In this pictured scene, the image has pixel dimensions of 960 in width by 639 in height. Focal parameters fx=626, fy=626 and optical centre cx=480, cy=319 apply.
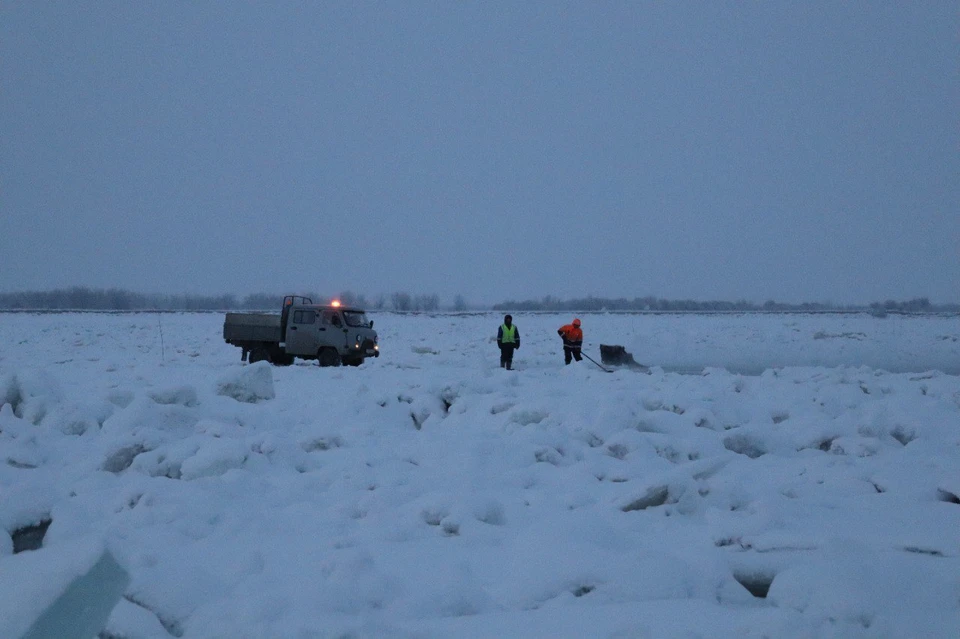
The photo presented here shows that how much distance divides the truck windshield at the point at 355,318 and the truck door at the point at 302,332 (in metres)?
0.81

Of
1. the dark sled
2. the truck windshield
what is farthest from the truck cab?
the dark sled

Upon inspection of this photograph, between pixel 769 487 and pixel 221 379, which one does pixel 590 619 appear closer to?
pixel 769 487

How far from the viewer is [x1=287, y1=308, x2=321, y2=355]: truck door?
17172 mm

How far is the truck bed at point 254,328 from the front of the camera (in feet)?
57.3

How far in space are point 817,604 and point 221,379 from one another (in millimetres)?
6988

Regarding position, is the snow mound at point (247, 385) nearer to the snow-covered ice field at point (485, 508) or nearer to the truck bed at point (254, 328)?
the snow-covered ice field at point (485, 508)

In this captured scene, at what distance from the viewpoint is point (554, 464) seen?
566 cm

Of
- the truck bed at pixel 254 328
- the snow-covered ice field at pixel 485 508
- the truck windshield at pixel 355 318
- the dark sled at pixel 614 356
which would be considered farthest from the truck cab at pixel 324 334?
the snow-covered ice field at pixel 485 508

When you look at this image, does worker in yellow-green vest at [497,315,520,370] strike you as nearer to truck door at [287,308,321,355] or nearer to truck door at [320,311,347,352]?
truck door at [320,311,347,352]

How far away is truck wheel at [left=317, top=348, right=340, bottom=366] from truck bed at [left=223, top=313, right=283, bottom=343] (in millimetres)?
1334

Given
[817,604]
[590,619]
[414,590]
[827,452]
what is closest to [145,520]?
[414,590]

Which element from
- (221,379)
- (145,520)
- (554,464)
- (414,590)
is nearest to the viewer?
(414,590)

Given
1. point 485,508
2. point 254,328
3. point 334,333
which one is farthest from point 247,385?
point 254,328

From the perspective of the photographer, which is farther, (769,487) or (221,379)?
(221,379)
